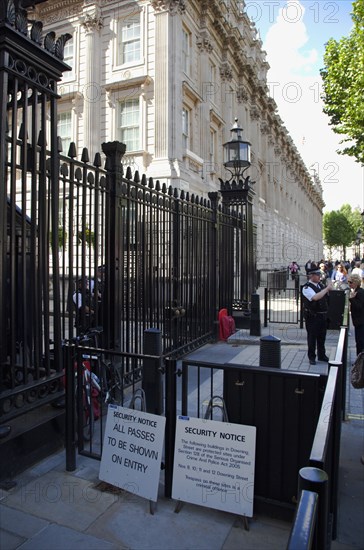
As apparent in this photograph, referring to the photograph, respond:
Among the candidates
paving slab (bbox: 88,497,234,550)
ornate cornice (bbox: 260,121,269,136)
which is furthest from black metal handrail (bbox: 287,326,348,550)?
ornate cornice (bbox: 260,121,269,136)

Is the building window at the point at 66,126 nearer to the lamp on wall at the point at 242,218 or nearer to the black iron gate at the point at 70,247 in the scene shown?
the lamp on wall at the point at 242,218

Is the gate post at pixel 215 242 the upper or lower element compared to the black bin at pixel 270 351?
upper

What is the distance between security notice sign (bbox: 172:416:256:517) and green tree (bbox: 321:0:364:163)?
17.3m

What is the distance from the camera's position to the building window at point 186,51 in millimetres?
22880

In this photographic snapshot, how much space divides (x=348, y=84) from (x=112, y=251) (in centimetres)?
1802

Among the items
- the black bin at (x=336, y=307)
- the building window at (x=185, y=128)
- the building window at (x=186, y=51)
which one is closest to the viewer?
the black bin at (x=336, y=307)

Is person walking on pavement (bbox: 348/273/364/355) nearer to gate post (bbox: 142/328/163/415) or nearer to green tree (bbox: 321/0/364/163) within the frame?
gate post (bbox: 142/328/163/415)

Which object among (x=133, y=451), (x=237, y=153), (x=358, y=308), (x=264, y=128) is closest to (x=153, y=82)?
(x=237, y=153)

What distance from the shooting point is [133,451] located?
3.38m

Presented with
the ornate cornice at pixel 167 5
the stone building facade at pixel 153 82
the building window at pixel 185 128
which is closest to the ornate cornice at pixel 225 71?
the stone building facade at pixel 153 82

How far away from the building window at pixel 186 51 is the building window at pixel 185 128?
2.14 metres

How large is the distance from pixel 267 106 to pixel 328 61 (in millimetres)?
23650

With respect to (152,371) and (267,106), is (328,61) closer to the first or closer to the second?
(152,371)

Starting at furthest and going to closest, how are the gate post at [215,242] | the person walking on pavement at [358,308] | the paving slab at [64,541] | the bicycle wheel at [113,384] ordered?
the gate post at [215,242]
the person walking on pavement at [358,308]
the bicycle wheel at [113,384]
the paving slab at [64,541]
